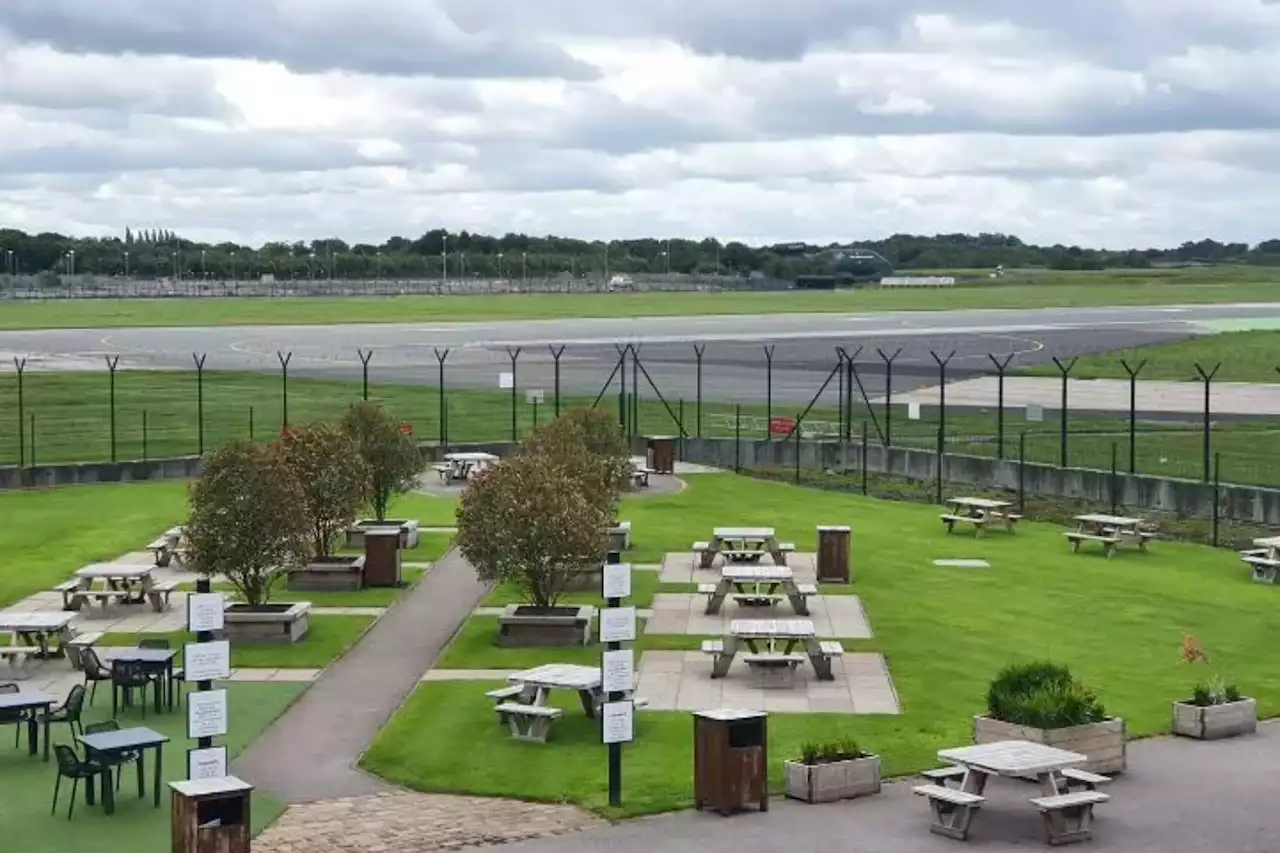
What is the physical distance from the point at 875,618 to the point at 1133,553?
30.0ft

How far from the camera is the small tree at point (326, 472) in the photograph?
103ft

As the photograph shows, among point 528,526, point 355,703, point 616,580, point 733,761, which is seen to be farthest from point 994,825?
point 528,526

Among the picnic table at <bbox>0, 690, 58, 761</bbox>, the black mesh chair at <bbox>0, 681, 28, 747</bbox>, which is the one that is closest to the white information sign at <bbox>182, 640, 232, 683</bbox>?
the picnic table at <bbox>0, 690, 58, 761</bbox>

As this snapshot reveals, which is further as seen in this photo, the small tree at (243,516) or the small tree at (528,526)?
the small tree at (243,516)

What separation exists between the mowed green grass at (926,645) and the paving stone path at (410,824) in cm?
44

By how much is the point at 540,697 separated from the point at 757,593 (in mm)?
9805

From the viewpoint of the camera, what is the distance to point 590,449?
127ft

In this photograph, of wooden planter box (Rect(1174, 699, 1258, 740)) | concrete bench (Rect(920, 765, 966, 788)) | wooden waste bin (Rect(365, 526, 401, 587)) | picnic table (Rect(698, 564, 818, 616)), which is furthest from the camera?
wooden waste bin (Rect(365, 526, 401, 587))

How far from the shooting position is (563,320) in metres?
146

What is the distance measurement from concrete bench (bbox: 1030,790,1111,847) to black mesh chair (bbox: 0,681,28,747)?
35.2ft

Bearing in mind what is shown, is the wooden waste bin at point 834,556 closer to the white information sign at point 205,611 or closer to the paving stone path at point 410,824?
the paving stone path at point 410,824

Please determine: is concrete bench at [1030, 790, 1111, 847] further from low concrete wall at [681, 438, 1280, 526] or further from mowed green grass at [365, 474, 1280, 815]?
low concrete wall at [681, 438, 1280, 526]

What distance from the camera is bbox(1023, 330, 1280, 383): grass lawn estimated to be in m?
82.2

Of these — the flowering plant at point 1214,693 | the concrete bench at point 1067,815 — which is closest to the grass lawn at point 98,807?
the concrete bench at point 1067,815
